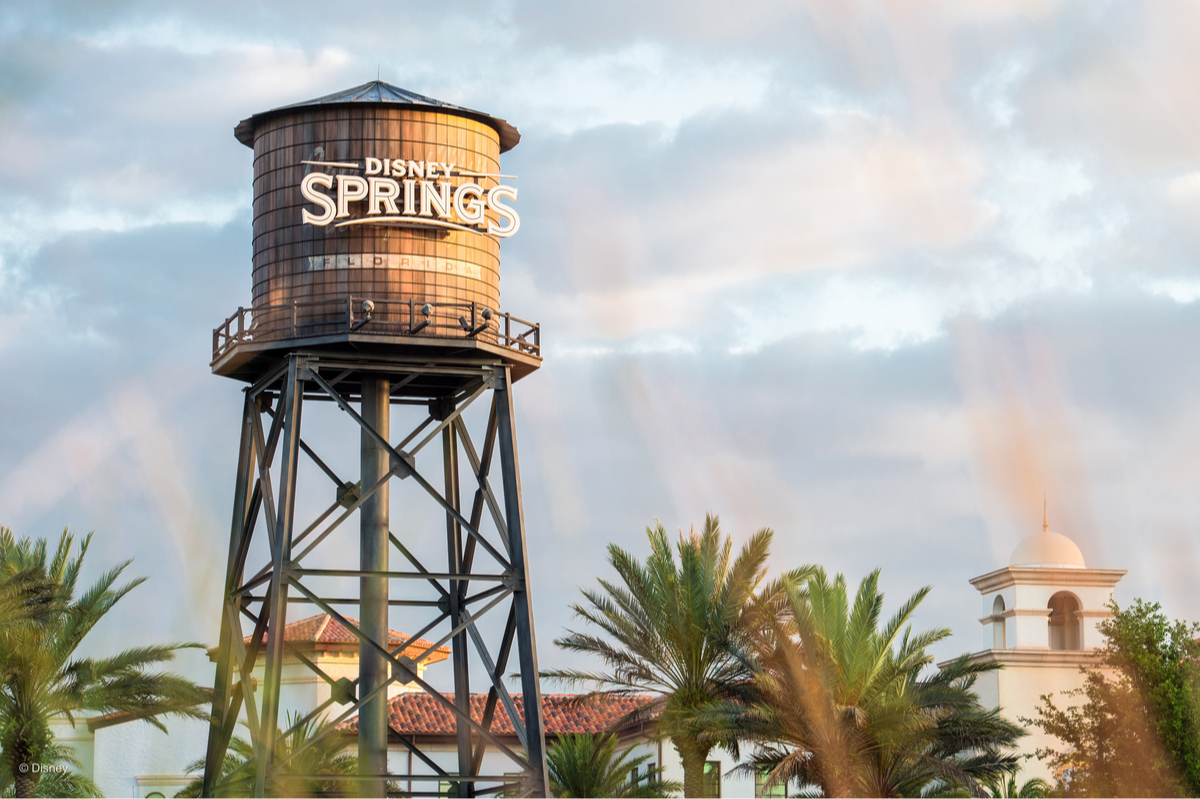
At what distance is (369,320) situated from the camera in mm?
32969

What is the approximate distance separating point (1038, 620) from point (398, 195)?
34.5m

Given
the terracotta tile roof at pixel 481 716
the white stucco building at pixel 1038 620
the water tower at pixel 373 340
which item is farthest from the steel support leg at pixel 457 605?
the white stucco building at pixel 1038 620

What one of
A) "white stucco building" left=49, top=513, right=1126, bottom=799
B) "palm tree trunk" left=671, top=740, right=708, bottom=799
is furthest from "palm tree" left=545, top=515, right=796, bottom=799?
"white stucco building" left=49, top=513, right=1126, bottom=799

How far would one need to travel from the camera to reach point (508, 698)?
1298 inches

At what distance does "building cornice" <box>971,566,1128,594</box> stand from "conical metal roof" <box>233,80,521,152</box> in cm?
3141

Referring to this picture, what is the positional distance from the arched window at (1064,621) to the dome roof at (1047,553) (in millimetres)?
1106

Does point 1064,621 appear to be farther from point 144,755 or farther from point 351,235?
point 351,235

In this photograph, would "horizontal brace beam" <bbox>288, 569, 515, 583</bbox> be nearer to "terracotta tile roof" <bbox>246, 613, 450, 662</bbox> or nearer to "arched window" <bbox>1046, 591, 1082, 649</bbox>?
"terracotta tile roof" <bbox>246, 613, 450, 662</bbox>

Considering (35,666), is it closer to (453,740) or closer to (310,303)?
(310,303)

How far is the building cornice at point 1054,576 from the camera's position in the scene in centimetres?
6072

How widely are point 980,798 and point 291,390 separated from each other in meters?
15.7

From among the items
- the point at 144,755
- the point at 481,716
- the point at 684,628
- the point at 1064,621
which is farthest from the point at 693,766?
the point at 1064,621

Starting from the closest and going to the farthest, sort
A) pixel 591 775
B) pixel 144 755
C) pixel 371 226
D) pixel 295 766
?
pixel 371 226
pixel 295 766
pixel 591 775
pixel 144 755

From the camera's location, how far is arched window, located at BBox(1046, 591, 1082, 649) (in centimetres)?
6225
